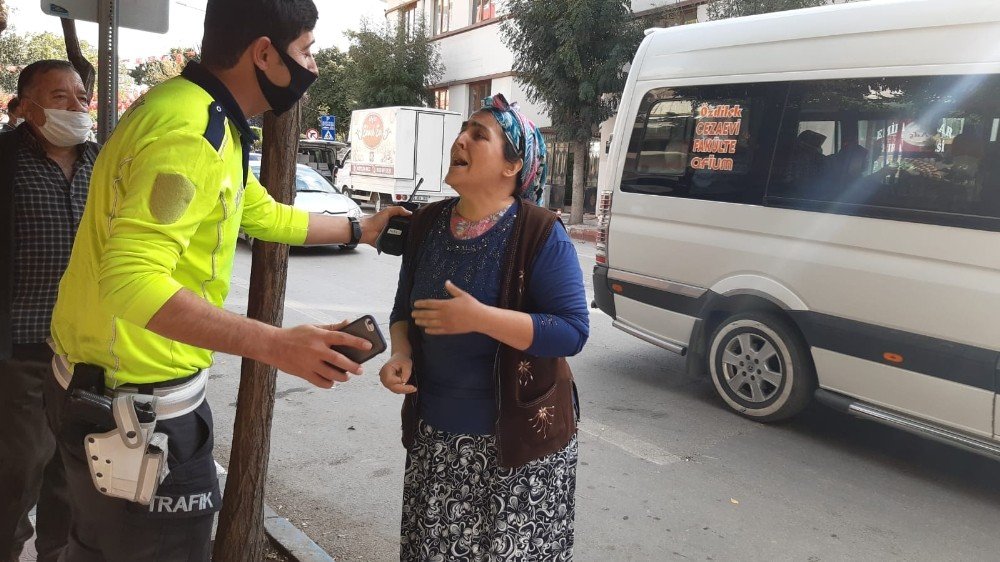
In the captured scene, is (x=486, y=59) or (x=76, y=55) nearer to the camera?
(x=76, y=55)

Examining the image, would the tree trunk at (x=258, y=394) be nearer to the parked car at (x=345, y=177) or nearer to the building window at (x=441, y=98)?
the parked car at (x=345, y=177)

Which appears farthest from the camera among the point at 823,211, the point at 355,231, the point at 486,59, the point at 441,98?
the point at 441,98

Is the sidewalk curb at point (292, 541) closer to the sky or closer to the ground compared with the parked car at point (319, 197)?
closer to the ground

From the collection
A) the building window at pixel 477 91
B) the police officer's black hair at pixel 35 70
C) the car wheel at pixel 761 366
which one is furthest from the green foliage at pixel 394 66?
the police officer's black hair at pixel 35 70

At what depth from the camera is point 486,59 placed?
24984mm

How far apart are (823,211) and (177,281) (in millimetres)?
4171

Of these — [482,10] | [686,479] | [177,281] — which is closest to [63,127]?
[177,281]

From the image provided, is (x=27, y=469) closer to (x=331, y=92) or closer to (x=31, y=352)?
(x=31, y=352)

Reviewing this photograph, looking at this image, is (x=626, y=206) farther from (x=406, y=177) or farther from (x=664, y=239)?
(x=406, y=177)

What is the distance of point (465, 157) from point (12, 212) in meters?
1.75

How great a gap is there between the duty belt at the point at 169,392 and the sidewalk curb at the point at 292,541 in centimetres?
156

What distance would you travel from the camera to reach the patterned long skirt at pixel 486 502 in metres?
2.10

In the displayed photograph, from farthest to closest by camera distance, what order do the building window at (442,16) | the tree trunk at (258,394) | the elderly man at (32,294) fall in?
1. the building window at (442,16)
2. the elderly man at (32,294)
3. the tree trunk at (258,394)

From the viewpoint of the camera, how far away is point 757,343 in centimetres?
529
